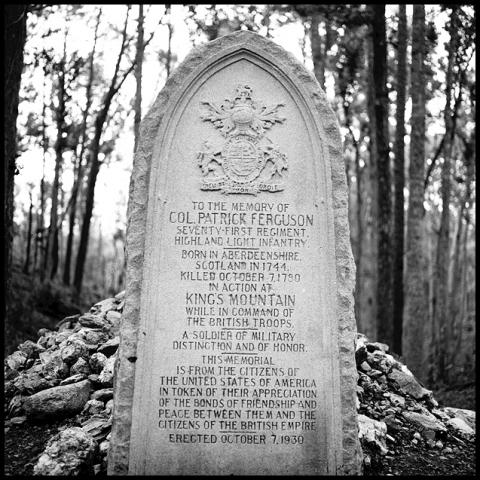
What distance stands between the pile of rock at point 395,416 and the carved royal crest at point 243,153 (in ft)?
8.48

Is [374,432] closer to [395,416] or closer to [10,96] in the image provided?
[395,416]

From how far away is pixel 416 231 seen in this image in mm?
11469

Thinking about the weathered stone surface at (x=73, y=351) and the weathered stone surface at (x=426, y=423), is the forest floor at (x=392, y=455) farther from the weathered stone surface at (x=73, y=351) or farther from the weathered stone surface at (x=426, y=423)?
the weathered stone surface at (x=73, y=351)

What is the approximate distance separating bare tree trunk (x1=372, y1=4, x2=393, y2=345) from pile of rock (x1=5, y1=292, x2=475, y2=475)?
3268mm

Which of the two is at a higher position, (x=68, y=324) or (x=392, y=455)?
(x=68, y=324)

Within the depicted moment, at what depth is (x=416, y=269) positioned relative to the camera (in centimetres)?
1113

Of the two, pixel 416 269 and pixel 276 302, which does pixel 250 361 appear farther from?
pixel 416 269

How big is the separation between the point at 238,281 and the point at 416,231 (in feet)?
24.9

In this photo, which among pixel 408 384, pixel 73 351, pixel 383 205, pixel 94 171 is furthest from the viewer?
pixel 94 171

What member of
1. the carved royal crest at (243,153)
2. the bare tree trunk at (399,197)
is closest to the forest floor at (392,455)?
the carved royal crest at (243,153)

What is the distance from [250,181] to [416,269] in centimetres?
713

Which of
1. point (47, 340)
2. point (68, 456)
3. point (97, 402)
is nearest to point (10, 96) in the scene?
point (47, 340)

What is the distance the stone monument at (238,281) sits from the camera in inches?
178

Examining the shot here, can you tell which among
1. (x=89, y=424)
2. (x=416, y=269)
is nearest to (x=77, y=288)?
(x=416, y=269)
